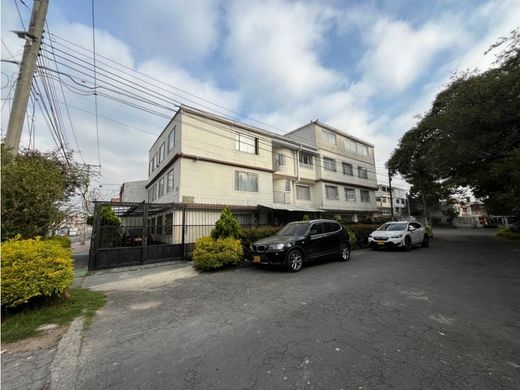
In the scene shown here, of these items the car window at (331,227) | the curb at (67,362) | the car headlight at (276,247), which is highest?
the car window at (331,227)

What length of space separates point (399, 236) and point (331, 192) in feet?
36.2

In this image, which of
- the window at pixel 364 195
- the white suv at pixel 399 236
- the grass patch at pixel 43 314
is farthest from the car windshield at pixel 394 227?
the grass patch at pixel 43 314

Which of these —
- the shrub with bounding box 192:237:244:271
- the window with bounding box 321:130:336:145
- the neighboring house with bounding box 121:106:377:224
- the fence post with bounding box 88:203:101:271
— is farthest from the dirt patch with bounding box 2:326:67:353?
the window with bounding box 321:130:336:145

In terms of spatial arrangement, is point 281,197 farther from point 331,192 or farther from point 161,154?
point 161,154

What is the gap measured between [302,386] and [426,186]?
27.0m

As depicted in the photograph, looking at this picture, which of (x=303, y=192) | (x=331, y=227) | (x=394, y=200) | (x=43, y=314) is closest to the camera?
(x=43, y=314)

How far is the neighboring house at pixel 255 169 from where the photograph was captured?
1488cm

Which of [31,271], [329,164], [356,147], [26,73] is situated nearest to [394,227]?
[329,164]

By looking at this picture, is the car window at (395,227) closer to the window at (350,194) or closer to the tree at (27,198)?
the window at (350,194)

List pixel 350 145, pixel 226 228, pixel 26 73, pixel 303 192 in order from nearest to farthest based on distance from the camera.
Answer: pixel 26 73, pixel 226 228, pixel 303 192, pixel 350 145

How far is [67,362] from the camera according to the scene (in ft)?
10.4

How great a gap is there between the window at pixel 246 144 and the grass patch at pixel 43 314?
42.6 ft

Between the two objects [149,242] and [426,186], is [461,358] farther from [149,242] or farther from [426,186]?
[426,186]

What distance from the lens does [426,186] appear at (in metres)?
24.0
